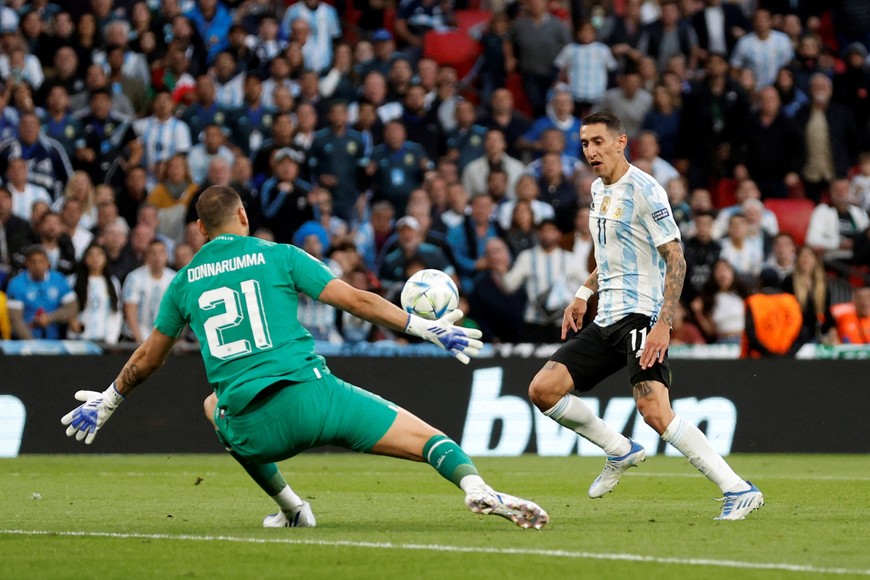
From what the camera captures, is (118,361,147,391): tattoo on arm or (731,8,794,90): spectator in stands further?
(731,8,794,90): spectator in stands

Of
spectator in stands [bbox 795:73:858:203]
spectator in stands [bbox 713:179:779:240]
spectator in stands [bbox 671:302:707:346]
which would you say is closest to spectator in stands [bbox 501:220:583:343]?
spectator in stands [bbox 671:302:707:346]

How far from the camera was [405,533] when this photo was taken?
7.96 meters

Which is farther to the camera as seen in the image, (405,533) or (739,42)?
(739,42)

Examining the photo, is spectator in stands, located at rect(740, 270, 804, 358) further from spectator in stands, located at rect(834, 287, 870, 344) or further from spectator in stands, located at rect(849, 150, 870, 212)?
spectator in stands, located at rect(849, 150, 870, 212)

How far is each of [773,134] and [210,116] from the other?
7.67 m

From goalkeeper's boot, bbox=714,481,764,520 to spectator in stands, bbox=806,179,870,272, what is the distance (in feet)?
37.4

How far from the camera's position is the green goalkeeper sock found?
25.0ft

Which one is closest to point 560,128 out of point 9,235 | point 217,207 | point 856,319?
point 856,319

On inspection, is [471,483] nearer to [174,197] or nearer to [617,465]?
[617,465]

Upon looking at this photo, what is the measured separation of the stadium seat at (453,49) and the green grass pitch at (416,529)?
9449 millimetres

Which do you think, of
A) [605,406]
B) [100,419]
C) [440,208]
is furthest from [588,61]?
[100,419]

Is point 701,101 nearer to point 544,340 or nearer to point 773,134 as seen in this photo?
point 773,134

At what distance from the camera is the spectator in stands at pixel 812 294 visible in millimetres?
17922

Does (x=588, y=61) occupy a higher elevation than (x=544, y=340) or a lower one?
higher
